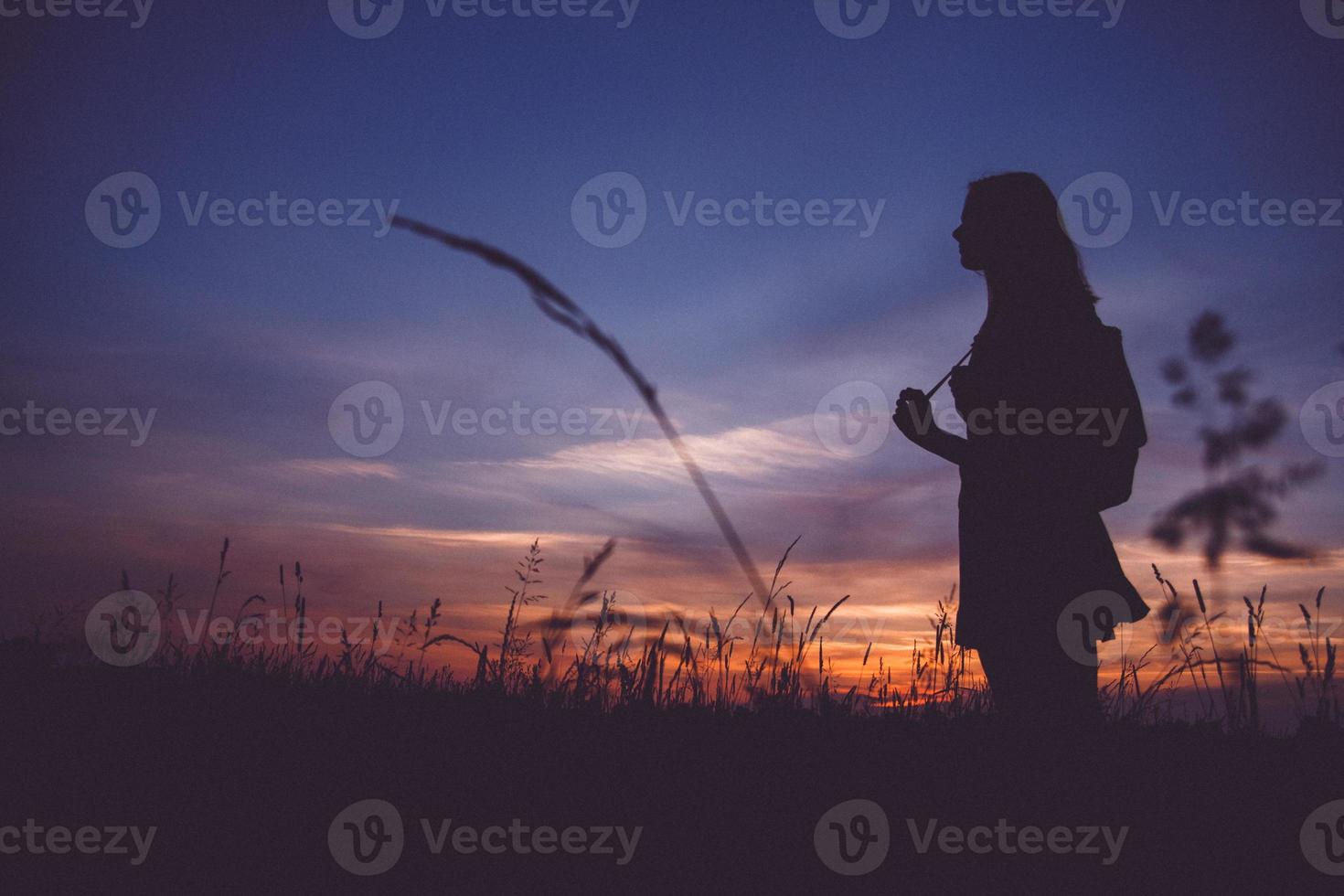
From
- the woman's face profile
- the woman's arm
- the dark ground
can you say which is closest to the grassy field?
the dark ground

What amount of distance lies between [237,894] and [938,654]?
426 centimetres

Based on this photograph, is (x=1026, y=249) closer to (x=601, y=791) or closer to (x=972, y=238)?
(x=972, y=238)

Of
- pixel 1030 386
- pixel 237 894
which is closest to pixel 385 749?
pixel 237 894

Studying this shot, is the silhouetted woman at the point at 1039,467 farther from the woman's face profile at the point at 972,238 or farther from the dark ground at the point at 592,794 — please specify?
the dark ground at the point at 592,794

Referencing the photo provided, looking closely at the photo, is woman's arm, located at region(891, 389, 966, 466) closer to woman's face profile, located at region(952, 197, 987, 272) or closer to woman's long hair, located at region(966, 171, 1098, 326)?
woman's long hair, located at region(966, 171, 1098, 326)

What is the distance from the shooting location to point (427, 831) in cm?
208

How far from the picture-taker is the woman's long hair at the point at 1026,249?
374cm

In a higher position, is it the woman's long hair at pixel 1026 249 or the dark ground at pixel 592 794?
the woman's long hair at pixel 1026 249

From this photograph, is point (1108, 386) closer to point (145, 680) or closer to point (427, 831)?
point (427, 831)

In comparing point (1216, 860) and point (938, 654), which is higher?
point (938, 654)

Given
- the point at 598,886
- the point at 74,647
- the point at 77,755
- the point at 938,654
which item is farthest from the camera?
the point at 938,654

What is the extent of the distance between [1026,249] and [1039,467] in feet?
3.40

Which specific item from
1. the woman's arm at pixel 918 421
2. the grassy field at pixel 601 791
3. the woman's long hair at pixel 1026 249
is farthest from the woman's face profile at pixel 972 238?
the grassy field at pixel 601 791

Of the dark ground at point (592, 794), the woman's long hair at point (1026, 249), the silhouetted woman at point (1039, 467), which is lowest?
the dark ground at point (592, 794)
